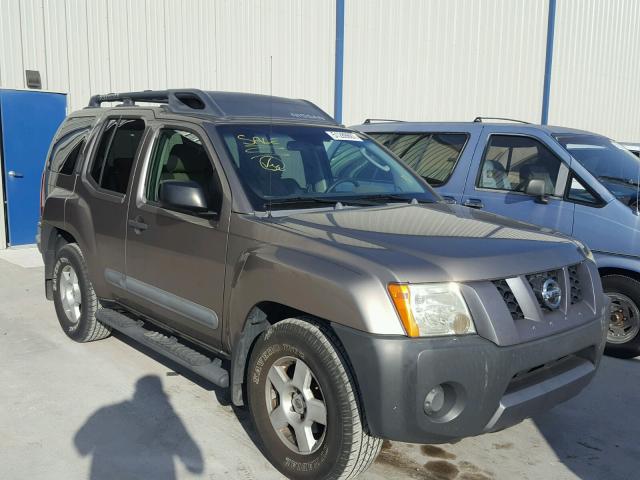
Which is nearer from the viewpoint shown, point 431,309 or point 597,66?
point 431,309

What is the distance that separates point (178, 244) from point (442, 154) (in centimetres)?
332

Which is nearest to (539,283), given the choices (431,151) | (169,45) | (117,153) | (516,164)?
(516,164)

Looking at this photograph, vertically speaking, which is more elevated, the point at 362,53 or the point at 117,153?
the point at 362,53

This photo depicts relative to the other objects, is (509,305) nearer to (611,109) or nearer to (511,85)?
(511,85)

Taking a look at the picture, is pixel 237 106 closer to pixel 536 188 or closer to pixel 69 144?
pixel 69 144

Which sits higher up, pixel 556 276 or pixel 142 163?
pixel 142 163

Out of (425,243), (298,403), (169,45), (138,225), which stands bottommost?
(298,403)

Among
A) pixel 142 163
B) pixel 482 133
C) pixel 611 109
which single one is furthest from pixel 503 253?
pixel 611 109

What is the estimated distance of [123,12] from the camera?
1003 cm

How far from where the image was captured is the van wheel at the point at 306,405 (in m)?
2.80

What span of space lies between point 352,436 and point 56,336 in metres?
3.70

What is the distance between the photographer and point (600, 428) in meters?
3.93

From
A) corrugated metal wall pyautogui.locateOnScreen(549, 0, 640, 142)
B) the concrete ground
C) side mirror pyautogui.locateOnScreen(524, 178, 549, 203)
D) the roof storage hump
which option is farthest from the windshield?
corrugated metal wall pyautogui.locateOnScreen(549, 0, 640, 142)

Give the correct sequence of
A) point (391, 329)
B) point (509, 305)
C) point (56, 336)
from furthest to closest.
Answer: point (56, 336), point (509, 305), point (391, 329)
